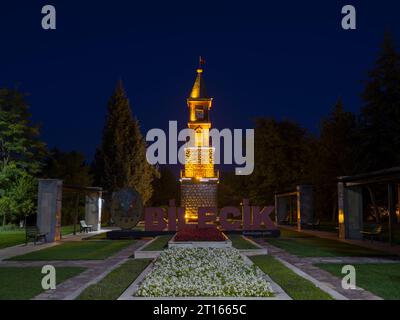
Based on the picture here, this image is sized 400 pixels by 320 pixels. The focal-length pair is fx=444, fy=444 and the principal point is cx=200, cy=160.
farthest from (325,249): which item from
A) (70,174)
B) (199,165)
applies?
(70,174)

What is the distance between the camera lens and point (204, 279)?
10359mm

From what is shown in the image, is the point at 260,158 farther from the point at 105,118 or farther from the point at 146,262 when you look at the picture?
the point at 146,262

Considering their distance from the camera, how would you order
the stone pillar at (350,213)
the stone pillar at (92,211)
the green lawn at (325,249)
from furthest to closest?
1. the stone pillar at (92,211)
2. the stone pillar at (350,213)
3. the green lawn at (325,249)

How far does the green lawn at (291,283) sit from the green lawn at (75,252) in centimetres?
663

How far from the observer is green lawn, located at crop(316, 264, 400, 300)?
33.2 feet

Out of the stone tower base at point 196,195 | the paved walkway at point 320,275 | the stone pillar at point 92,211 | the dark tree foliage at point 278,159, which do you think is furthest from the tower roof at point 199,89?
the paved walkway at point 320,275

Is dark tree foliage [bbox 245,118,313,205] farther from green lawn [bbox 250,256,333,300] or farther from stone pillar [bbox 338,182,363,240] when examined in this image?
green lawn [bbox 250,256,333,300]

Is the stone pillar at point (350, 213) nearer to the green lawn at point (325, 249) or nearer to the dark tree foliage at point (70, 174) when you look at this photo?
the green lawn at point (325, 249)

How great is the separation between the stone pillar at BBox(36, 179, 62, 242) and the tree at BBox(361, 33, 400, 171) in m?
22.7

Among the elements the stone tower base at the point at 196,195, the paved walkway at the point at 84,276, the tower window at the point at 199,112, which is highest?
the tower window at the point at 199,112

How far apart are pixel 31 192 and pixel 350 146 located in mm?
26402

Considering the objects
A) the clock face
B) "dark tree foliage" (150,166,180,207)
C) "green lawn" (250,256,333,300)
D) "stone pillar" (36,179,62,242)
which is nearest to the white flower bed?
"green lawn" (250,256,333,300)

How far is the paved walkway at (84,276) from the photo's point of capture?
9.88 meters

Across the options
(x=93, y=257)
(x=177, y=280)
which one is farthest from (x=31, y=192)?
(x=177, y=280)
